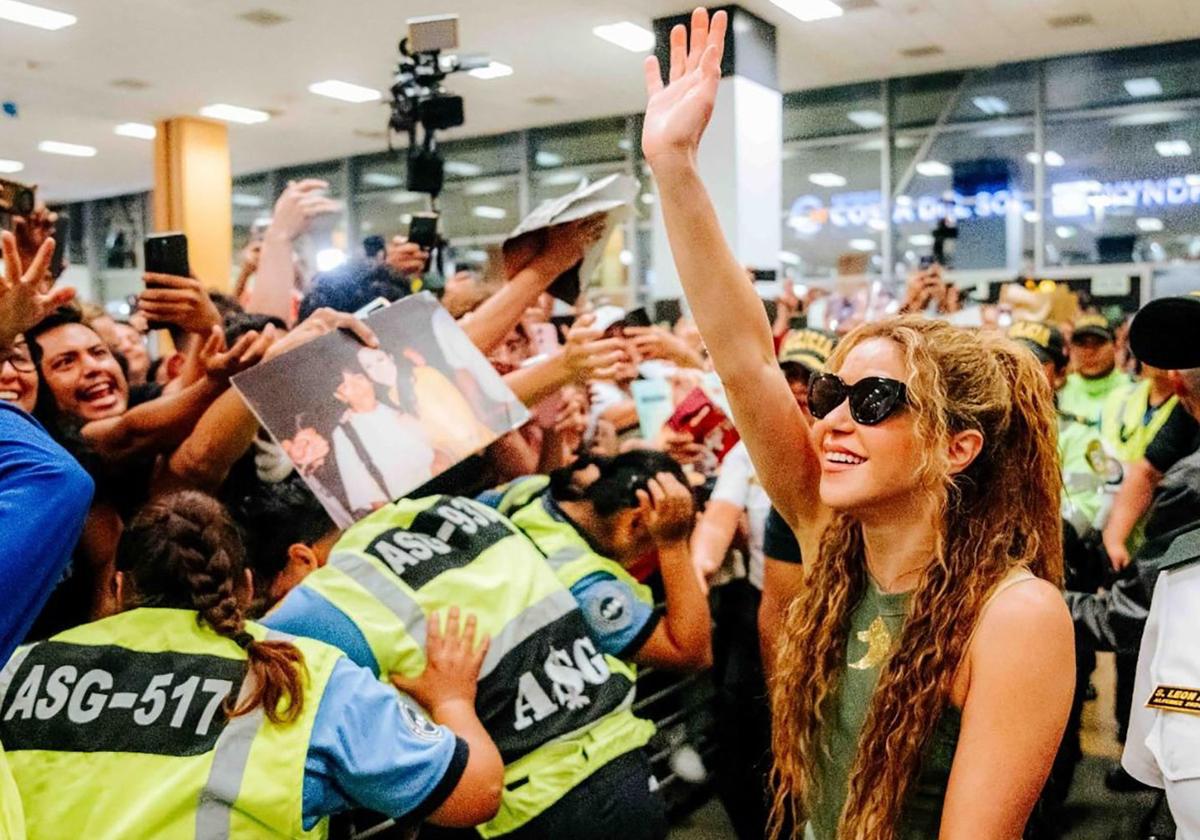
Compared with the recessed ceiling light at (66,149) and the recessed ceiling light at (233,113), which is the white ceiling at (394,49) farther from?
the recessed ceiling light at (66,149)

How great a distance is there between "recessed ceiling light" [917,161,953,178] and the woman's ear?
901cm

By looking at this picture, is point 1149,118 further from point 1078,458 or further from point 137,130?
point 137,130

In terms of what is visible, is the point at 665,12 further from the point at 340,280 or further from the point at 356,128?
the point at 340,280

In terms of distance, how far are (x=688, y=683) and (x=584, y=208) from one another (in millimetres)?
1322

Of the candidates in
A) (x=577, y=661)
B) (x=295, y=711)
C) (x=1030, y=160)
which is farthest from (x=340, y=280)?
(x=1030, y=160)

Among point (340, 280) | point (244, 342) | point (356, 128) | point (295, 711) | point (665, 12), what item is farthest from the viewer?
point (356, 128)

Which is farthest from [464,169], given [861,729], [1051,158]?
[861,729]

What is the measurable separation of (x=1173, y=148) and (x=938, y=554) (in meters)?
8.81

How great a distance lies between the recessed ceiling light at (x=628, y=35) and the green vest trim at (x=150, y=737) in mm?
7089

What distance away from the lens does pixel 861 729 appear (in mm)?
1324

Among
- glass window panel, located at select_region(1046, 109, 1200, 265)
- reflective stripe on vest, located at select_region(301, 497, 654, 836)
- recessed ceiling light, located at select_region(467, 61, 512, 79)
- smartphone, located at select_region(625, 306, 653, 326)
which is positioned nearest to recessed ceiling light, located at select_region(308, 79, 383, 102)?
recessed ceiling light, located at select_region(467, 61, 512, 79)

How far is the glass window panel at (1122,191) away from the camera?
8.70 metres

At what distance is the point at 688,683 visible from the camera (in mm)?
2938

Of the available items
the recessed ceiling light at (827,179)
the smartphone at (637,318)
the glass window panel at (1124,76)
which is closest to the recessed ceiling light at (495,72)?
the recessed ceiling light at (827,179)
